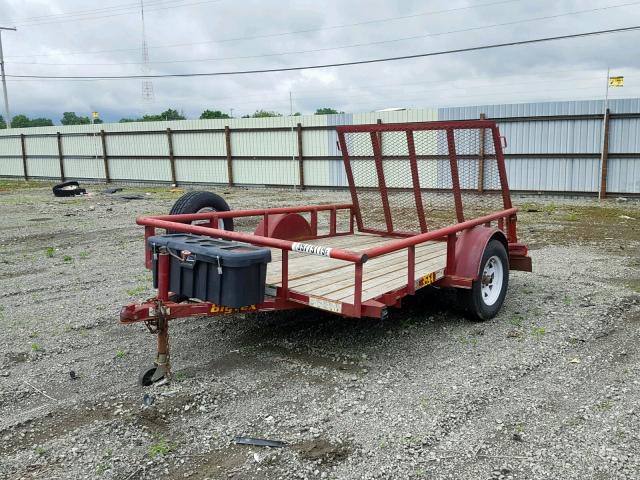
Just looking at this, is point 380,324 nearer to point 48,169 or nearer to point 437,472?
point 437,472

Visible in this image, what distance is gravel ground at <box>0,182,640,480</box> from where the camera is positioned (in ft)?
10.3

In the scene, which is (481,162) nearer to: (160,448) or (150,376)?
(150,376)

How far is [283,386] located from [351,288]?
3.21ft

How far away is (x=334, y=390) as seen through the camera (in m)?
3.99

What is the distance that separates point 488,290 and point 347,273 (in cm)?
152

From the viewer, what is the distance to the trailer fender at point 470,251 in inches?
200

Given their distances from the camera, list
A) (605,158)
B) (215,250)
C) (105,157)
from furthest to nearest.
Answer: (105,157) < (605,158) < (215,250)

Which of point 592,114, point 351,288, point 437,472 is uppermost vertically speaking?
point 592,114

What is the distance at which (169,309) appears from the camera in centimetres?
402

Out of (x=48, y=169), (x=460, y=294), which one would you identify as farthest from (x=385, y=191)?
(x=48, y=169)

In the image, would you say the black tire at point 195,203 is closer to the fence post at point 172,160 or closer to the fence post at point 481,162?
the fence post at point 481,162

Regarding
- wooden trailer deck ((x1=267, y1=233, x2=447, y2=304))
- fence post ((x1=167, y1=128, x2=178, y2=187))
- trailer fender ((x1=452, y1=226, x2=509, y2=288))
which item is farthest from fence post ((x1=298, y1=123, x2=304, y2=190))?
trailer fender ((x1=452, y1=226, x2=509, y2=288))

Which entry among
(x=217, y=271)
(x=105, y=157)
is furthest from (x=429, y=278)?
(x=105, y=157)

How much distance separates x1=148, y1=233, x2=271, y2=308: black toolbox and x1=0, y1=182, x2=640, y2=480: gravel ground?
68cm
